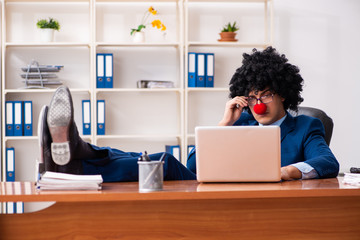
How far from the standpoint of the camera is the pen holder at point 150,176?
1.35 metres

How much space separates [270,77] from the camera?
2170 millimetres

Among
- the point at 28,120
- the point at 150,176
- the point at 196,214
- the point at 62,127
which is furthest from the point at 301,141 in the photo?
the point at 28,120

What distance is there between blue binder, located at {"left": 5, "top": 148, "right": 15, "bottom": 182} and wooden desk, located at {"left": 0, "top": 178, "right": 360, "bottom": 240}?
2514 millimetres

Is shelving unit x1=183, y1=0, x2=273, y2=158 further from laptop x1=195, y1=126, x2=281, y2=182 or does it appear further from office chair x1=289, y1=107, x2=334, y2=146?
laptop x1=195, y1=126, x2=281, y2=182

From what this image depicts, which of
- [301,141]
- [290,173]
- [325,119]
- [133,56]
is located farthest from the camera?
[133,56]

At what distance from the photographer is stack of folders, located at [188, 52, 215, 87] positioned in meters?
3.89

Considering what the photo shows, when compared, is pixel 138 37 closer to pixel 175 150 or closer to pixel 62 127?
pixel 175 150

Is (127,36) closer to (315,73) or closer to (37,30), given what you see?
(37,30)

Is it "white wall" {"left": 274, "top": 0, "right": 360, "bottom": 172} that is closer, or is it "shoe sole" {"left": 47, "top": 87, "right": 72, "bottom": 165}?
"shoe sole" {"left": 47, "top": 87, "right": 72, "bottom": 165}

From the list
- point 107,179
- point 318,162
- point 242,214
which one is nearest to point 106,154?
point 107,179

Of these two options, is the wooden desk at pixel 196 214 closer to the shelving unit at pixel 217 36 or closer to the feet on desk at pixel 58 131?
the feet on desk at pixel 58 131

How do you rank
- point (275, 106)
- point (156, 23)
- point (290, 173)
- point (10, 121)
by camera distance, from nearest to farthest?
1. point (290, 173)
2. point (275, 106)
3. point (10, 121)
4. point (156, 23)

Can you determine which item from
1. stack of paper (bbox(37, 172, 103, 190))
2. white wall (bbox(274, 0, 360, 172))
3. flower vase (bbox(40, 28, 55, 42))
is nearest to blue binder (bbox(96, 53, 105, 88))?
flower vase (bbox(40, 28, 55, 42))

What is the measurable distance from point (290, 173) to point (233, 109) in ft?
2.06
